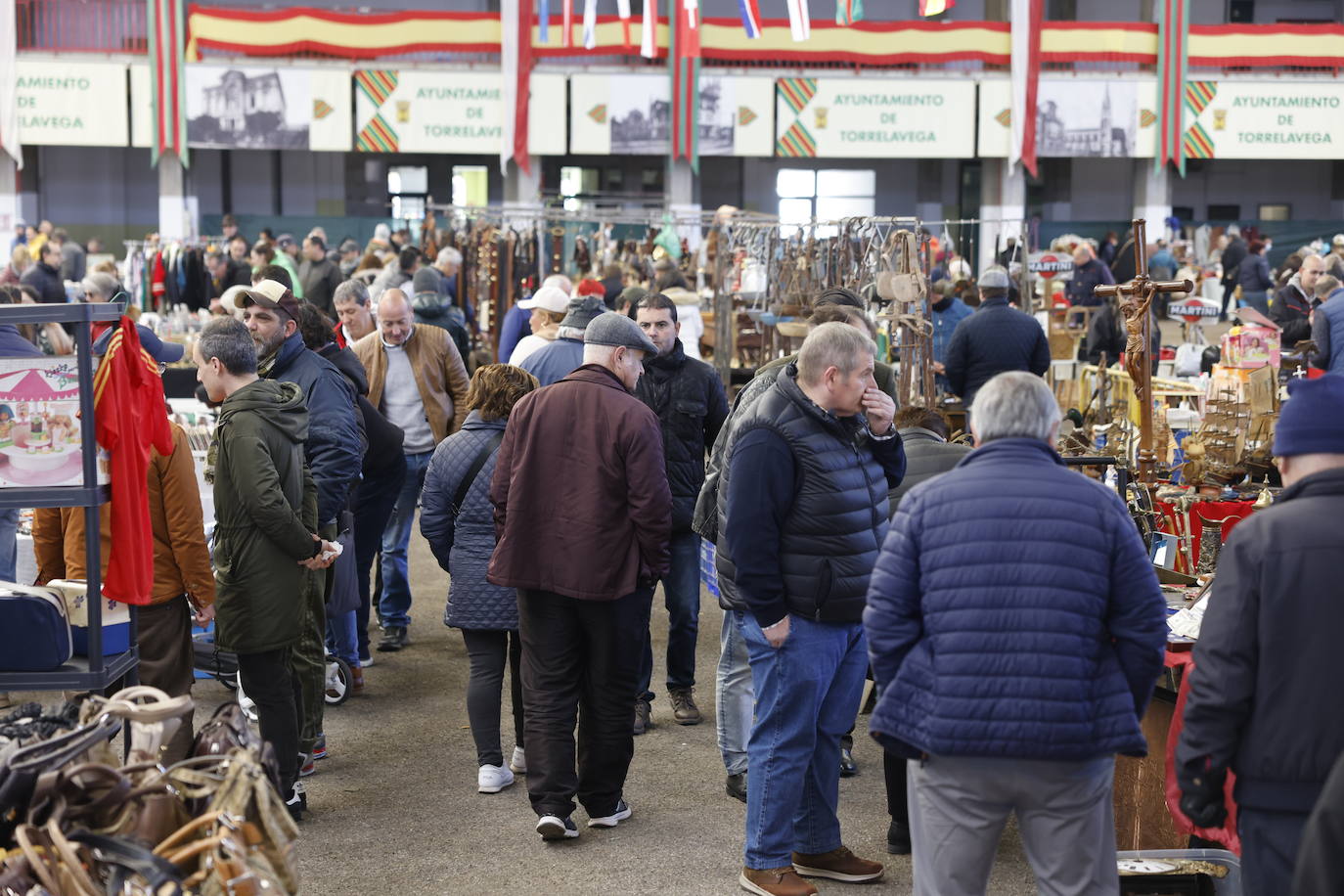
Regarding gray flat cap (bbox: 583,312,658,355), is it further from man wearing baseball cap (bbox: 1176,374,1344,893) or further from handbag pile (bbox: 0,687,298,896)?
man wearing baseball cap (bbox: 1176,374,1344,893)

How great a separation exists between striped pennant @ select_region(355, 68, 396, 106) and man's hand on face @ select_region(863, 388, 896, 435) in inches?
865

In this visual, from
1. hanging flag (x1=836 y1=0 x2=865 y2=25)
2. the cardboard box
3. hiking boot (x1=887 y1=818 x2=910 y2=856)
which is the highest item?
hanging flag (x1=836 y1=0 x2=865 y2=25)

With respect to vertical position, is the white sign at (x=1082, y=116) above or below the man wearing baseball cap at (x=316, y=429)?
above

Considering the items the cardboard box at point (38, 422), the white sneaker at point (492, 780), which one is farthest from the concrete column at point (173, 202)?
the cardboard box at point (38, 422)

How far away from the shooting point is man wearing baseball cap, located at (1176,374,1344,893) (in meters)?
3.22

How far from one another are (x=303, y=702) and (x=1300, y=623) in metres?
3.81

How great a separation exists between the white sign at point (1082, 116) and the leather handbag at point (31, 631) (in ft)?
78.3

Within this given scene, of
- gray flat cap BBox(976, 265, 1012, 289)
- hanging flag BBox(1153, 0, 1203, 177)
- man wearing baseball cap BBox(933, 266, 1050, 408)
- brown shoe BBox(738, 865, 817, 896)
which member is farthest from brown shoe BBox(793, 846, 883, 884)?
hanging flag BBox(1153, 0, 1203, 177)

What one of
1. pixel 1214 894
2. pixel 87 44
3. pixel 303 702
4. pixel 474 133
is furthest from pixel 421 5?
pixel 1214 894

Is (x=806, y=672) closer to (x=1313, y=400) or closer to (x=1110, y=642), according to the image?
(x=1110, y=642)

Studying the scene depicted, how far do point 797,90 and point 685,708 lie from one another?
67.0 feet

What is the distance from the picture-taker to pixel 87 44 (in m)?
25.3

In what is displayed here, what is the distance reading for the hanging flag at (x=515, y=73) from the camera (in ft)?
80.6

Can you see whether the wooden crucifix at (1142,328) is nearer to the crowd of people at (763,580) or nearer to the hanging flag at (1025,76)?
the crowd of people at (763,580)
